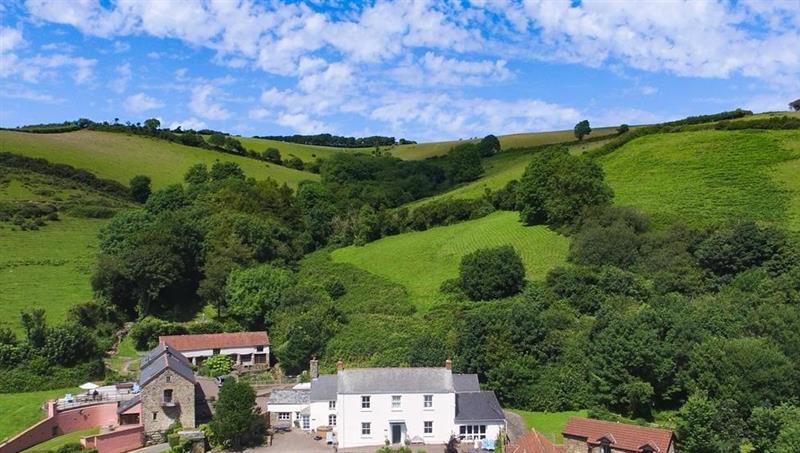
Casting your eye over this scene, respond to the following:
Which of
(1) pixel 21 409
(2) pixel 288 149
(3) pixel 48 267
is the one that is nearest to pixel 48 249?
(3) pixel 48 267

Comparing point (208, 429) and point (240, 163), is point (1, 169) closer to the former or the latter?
point (240, 163)

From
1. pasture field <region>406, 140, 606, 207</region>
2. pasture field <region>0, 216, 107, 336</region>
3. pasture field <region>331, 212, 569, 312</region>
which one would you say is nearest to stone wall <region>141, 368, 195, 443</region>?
pasture field <region>0, 216, 107, 336</region>

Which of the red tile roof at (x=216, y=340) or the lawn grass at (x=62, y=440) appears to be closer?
the lawn grass at (x=62, y=440)

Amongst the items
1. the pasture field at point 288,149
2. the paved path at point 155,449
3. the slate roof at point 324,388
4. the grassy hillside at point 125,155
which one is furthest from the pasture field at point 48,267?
the pasture field at point 288,149

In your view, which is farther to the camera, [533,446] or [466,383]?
[466,383]

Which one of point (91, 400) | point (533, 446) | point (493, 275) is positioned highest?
point (493, 275)

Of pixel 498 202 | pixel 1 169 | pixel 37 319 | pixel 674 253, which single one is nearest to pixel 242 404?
pixel 37 319

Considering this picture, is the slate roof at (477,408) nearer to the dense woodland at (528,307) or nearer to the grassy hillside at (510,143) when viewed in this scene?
the dense woodland at (528,307)

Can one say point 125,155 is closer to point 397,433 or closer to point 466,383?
point 466,383
